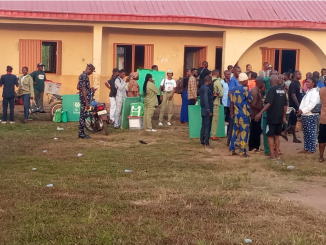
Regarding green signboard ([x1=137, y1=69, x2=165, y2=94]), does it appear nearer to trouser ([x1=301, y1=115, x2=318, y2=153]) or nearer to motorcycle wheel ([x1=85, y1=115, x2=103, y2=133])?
motorcycle wheel ([x1=85, y1=115, x2=103, y2=133])

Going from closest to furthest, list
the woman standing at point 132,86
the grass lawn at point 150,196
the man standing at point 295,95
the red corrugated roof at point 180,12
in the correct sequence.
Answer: the grass lawn at point 150,196
the man standing at point 295,95
the woman standing at point 132,86
the red corrugated roof at point 180,12

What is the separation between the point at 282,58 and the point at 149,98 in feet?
30.6

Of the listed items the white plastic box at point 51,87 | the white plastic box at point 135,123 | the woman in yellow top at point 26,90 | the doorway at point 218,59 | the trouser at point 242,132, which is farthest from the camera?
the doorway at point 218,59

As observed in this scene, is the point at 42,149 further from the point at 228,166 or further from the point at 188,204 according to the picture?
the point at 188,204

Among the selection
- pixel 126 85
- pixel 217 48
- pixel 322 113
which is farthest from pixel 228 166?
pixel 217 48

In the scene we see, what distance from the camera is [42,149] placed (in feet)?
37.4

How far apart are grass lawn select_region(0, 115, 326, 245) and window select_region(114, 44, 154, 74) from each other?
924cm

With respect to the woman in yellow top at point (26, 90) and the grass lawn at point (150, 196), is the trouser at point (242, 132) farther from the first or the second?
the woman in yellow top at point (26, 90)

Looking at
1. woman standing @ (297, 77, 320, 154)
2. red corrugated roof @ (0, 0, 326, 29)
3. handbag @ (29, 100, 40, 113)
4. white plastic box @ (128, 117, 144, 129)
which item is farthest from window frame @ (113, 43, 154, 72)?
woman standing @ (297, 77, 320, 154)

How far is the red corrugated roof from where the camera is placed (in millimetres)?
19484

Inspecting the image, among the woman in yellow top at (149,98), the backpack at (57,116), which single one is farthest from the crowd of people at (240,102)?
the backpack at (57,116)

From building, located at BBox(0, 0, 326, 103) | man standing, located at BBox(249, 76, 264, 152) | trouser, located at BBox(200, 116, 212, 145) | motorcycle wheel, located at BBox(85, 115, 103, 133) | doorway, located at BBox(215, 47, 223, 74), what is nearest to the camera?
man standing, located at BBox(249, 76, 264, 152)

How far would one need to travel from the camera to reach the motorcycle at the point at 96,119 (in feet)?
45.5

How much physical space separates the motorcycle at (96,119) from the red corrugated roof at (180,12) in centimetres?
625
